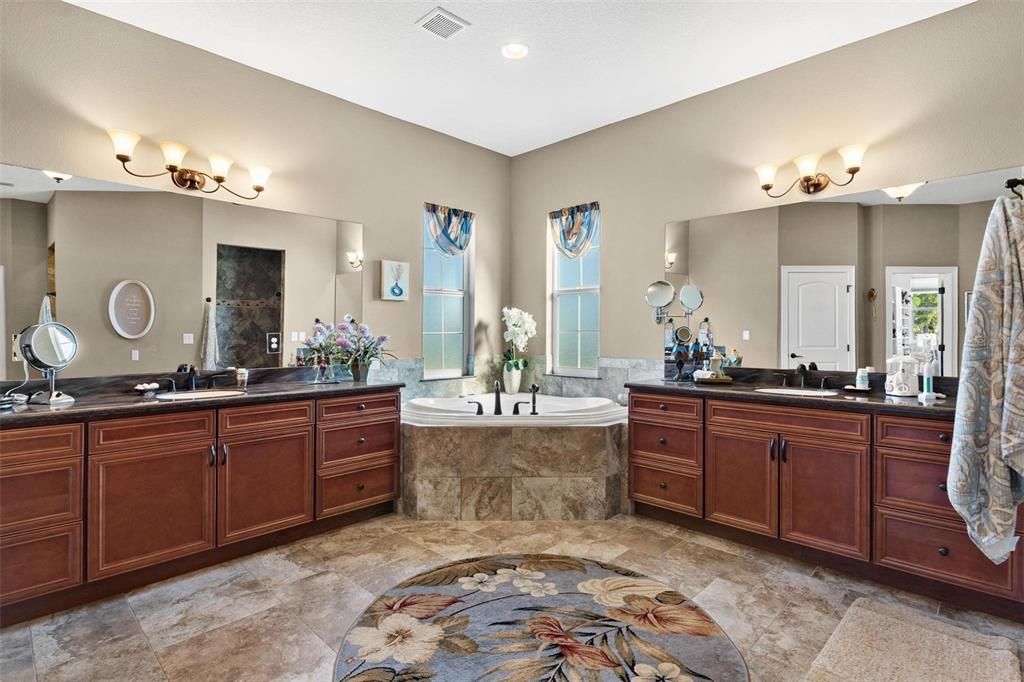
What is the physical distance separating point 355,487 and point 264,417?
770 mm

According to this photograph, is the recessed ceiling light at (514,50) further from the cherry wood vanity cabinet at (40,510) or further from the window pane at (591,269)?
the cherry wood vanity cabinet at (40,510)

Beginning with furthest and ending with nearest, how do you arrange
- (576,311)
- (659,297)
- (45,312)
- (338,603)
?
1. (576,311)
2. (659,297)
3. (45,312)
4. (338,603)

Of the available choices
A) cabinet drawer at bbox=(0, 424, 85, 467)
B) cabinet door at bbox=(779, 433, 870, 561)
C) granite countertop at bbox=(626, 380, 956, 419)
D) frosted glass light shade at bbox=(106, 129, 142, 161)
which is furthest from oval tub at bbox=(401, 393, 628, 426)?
frosted glass light shade at bbox=(106, 129, 142, 161)

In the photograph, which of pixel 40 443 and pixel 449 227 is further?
pixel 449 227

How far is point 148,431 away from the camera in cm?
257

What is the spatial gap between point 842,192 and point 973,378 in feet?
4.73

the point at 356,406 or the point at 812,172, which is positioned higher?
the point at 812,172

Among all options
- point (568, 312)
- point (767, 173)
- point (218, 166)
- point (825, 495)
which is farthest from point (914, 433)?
point (218, 166)

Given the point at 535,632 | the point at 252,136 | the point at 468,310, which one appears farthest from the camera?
the point at 468,310

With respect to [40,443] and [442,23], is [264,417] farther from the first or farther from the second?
[442,23]

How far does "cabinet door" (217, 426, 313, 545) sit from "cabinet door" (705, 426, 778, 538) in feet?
7.96

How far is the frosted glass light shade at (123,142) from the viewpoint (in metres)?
2.90

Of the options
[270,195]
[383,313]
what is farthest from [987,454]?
[270,195]

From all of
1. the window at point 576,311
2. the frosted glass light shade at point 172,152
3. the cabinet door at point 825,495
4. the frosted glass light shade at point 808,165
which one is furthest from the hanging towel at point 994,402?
the frosted glass light shade at point 172,152
